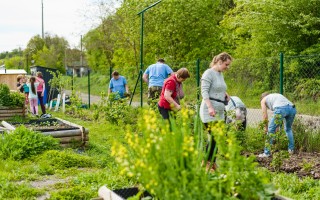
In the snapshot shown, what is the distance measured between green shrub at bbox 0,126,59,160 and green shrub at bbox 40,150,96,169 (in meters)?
0.39

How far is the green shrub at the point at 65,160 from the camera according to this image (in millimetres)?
7192

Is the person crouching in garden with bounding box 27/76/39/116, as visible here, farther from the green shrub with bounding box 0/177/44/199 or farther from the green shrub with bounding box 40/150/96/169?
the green shrub with bounding box 0/177/44/199

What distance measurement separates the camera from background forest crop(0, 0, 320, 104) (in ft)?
38.4

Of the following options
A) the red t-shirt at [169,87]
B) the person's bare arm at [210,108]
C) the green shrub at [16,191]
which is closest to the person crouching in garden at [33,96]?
the red t-shirt at [169,87]

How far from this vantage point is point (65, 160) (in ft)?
24.0

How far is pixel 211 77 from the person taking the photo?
6.34 m

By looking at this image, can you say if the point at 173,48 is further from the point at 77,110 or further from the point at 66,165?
the point at 66,165

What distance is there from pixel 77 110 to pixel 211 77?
1043 cm

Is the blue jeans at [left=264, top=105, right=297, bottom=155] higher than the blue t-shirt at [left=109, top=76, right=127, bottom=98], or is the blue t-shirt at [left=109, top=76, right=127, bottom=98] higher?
the blue t-shirt at [left=109, top=76, right=127, bottom=98]

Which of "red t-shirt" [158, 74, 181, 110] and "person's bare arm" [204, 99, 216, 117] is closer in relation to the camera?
"person's bare arm" [204, 99, 216, 117]

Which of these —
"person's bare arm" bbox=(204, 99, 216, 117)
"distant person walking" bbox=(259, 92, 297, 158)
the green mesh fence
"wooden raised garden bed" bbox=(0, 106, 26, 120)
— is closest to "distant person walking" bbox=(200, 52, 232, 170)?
"person's bare arm" bbox=(204, 99, 216, 117)

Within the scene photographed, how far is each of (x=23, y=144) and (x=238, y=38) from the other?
16078mm

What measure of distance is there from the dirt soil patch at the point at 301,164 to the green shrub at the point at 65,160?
2.79 meters

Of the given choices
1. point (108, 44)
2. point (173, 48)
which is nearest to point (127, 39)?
point (173, 48)
